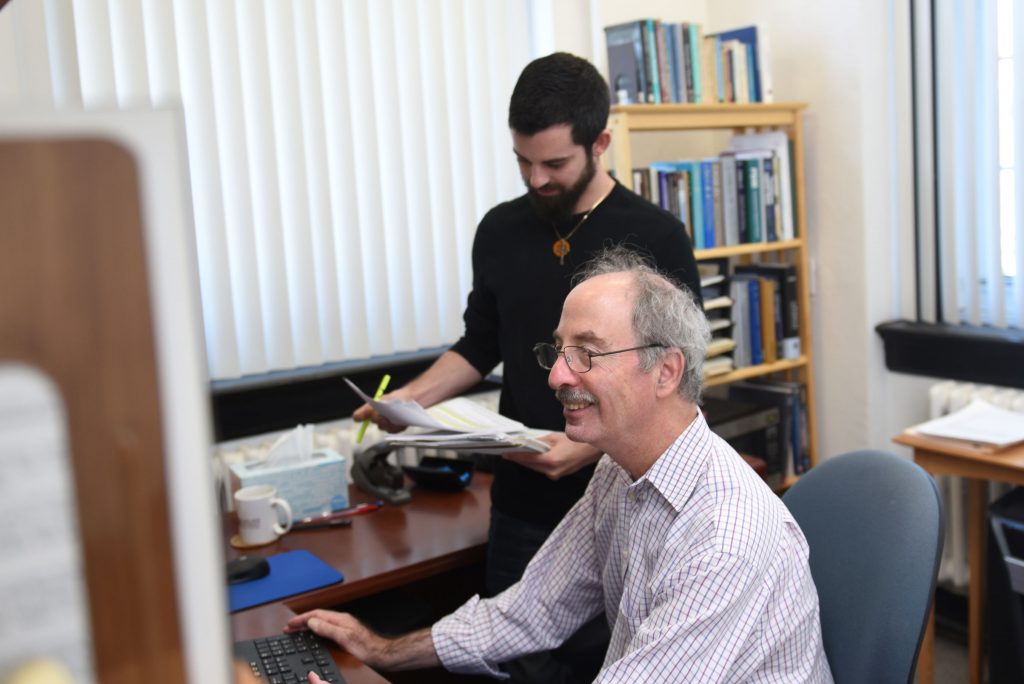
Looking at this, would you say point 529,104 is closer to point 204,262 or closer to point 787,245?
point 204,262

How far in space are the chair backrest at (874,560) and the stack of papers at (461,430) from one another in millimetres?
511

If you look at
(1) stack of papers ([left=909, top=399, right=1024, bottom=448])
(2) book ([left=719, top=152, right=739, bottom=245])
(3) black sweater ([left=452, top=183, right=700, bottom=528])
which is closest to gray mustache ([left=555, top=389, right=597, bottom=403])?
(3) black sweater ([left=452, top=183, right=700, bottom=528])

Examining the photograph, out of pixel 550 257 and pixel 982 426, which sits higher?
pixel 550 257

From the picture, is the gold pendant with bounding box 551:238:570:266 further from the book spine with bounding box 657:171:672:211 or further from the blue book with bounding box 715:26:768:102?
the blue book with bounding box 715:26:768:102

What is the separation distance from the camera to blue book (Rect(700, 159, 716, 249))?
121 inches

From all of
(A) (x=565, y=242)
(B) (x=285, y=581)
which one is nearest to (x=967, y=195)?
(A) (x=565, y=242)

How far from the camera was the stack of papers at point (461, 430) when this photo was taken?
174 centimetres

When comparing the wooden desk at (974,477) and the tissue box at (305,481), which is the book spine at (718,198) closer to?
the wooden desk at (974,477)

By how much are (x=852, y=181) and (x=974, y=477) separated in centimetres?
113

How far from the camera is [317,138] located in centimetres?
270

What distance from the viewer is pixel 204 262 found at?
2.54m

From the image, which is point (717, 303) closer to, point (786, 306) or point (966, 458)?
point (786, 306)

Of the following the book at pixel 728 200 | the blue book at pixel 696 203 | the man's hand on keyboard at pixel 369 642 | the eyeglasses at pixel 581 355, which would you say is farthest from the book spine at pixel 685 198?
the man's hand on keyboard at pixel 369 642

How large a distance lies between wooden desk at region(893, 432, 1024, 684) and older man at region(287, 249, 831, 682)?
1.04m
